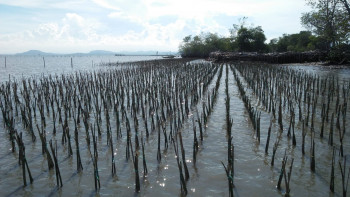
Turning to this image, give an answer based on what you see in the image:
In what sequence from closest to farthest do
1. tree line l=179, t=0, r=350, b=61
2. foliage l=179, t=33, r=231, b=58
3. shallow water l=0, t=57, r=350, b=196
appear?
shallow water l=0, t=57, r=350, b=196, tree line l=179, t=0, r=350, b=61, foliage l=179, t=33, r=231, b=58

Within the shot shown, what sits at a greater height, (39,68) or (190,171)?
(39,68)

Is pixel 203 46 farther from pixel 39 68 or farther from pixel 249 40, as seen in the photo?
pixel 39 68

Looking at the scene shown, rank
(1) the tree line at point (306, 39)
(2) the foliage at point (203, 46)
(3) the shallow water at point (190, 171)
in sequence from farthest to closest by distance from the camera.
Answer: (2) the foliage at point (203, 46), (1) the tree line at point (306, 39), (3) the shallow water at point (190, 171)

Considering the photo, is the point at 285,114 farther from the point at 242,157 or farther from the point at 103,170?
the point at 103,170

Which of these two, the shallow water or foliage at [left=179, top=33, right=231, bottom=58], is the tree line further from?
the shallow water

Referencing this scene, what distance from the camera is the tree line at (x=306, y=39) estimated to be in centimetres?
2213

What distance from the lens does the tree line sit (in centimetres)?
2213

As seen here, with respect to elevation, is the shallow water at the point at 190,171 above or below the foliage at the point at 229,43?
below

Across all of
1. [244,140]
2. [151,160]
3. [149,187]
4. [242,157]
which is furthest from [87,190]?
[244,140]

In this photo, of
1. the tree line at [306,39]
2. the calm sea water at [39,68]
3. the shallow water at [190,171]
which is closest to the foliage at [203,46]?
the tree line at [306,39]

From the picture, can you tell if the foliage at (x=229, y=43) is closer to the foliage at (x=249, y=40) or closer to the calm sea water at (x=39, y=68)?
the foliage at (x=249, y=40)

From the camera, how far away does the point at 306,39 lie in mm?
56094

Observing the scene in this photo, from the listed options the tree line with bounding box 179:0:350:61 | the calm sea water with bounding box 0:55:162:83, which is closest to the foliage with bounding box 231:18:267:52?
the tree line with bounding box 179:0:350:61

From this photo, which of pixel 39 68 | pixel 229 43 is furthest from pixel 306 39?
pixel 39 68
